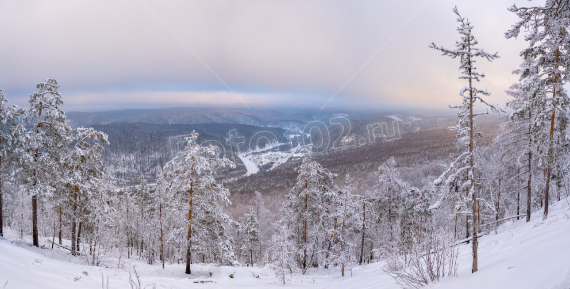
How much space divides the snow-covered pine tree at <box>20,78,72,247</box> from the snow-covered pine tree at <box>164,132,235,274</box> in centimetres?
665

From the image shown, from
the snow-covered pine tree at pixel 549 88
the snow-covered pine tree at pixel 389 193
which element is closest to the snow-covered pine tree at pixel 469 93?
the snow-covered pine tree at pixel 549 88

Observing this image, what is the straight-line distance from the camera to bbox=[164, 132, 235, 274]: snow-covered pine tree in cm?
1548

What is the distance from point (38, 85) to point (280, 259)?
17.7 meters

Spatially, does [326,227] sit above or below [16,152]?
below

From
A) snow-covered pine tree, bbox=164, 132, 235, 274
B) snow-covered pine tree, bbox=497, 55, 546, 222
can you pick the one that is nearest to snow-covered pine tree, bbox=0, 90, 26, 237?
snow-covered pine tree, bbox=164, 132, 235, 274

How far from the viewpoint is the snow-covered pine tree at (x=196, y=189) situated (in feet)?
50.8

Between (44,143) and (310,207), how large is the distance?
18.0m

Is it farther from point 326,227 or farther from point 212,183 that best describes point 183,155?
point 326,227

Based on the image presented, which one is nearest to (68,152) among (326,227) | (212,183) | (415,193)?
(212,183)

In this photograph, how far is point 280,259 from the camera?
14.0 m

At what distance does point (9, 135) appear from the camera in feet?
43.6

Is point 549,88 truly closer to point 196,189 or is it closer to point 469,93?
point 469,93

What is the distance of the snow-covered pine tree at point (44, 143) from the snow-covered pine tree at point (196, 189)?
6.65 m

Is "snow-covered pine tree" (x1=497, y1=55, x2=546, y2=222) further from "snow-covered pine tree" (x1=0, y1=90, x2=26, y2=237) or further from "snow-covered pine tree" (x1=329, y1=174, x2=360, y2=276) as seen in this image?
"snow-covered pine tree" (x1=0, y1=90, x2=26, y2=237)
